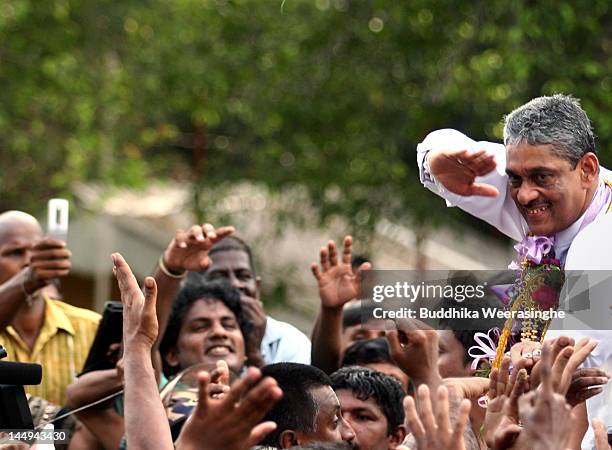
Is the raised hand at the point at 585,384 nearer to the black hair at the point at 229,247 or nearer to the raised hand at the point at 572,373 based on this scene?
the raised hand at the point at 572,373

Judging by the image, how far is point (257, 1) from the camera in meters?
10.7

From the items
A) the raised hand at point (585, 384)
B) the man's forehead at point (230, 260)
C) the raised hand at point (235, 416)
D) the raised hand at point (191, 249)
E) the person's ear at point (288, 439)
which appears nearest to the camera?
the raised hand at point (235, 416)

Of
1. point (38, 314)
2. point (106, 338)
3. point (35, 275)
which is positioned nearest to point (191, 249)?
point (106, 338)

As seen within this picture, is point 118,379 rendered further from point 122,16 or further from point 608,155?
point 122,16

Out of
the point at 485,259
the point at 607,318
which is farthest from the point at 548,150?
the point at 485,259

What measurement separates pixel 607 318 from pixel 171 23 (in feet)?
25.4

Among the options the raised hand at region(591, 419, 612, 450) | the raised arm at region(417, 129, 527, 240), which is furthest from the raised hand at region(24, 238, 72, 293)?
the raised hand at region(591, 419, 612, 450)

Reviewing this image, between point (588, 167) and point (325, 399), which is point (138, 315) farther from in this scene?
point (588, 167)

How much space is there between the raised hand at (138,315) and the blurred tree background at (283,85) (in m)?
5.05

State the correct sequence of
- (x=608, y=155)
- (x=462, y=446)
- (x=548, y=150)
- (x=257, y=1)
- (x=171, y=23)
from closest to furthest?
(x=462, y=446) → (x=548, y=150) → (x=608, y=155) → (x=257, y=1) → (x=171, y=23)

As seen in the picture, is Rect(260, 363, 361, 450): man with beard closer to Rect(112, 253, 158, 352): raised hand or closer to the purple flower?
Rect(112, 253, 158, 352): raised hand

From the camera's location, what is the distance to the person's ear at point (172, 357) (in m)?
6.29

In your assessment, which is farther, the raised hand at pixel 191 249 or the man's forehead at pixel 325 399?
the raised hand at pixel 191 249

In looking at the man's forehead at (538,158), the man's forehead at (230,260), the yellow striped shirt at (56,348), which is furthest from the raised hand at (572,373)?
the man's forehead at (230,260)
